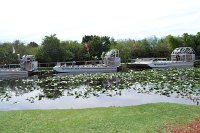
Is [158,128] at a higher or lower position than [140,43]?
lower

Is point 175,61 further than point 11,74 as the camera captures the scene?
Yes

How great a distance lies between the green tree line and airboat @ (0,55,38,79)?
4893 millimetres

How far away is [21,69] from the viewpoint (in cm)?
5634

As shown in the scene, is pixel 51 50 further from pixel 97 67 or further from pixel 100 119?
pixel 100 119

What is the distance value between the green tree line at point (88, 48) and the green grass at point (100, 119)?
47.1 metres

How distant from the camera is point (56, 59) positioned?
217ft

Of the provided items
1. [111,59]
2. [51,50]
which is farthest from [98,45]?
[51,50]

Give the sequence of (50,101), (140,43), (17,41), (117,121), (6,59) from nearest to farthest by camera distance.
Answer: (117,121)
(50,101)
(6,59)
(17,41)
(140,43)

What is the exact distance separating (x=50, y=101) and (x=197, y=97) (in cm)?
1044

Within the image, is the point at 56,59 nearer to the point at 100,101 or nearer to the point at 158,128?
the point at 100,101

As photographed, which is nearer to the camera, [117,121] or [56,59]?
[117,121]

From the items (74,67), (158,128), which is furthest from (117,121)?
(74,67)

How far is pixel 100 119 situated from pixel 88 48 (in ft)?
192

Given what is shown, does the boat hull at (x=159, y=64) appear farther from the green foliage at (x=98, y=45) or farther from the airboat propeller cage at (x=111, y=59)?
the green foliage at (x=98, y=45)
